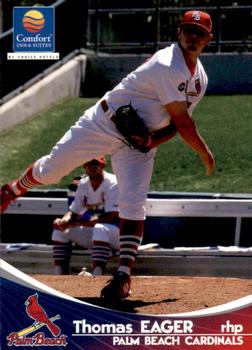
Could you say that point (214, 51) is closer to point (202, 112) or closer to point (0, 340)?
point (202, 112)

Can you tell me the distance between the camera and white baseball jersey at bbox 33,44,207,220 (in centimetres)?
529

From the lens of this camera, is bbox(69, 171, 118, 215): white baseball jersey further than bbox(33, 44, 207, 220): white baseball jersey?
Yes

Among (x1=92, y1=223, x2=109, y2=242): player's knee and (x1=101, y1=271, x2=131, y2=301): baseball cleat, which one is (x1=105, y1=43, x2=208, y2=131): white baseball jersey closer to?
(x1=101, y1=271, x2=131, y2=301): baseball cleat

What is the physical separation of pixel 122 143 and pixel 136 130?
18cm

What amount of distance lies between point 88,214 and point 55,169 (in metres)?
1.52

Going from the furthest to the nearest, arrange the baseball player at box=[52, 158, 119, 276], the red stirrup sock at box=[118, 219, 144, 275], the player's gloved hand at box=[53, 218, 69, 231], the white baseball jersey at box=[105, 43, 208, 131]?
the player's gloved hand at box=[53, 218, 69, 231] → the baseball player at box=[52, 158, 119, 276] → the red stirrup sock at box=[118, 219, 144, 275] → the white baseball jersey at box=[105, 43, 208, 131]

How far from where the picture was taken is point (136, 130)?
5211 millimetres

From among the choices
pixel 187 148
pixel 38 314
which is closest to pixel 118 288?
pixel 38 314

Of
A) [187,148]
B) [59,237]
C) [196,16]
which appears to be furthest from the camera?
[187,148]

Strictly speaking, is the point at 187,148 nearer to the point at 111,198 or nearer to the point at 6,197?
the point at 111,198

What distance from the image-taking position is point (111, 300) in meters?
5.16

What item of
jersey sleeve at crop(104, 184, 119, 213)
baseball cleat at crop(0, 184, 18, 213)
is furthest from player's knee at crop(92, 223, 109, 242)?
baseball cleat at crop(0, 184, 18, 213)

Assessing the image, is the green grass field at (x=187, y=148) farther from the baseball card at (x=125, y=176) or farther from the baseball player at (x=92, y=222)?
the baseball player at (x=92, y=222)

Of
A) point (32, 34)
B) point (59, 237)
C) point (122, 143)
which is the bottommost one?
point (59, 237)
